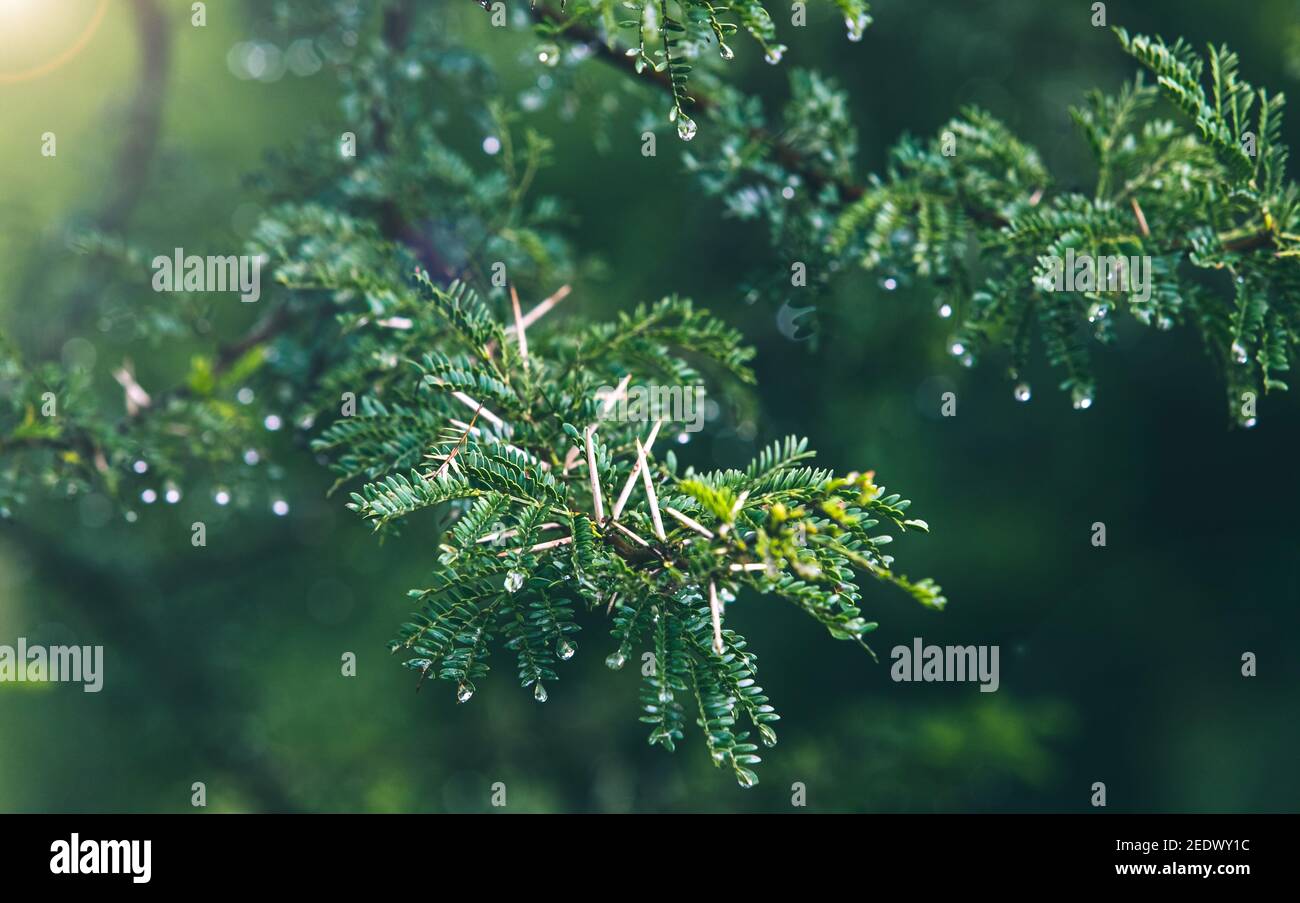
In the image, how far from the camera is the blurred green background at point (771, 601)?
3.83 m

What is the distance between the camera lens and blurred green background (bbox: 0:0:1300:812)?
3828mm

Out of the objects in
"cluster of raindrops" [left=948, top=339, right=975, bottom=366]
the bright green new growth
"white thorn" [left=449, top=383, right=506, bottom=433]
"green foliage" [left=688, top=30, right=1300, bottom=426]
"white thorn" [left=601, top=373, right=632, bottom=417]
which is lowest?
the bright green new growth

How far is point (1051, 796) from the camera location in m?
4.83

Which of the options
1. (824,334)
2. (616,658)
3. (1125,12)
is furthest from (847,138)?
(1125,12)

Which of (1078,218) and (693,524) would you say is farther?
(1078,218)

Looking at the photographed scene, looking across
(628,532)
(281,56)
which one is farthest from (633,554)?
(281,56)

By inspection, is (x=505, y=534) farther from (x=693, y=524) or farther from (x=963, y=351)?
(x=963, y=351)

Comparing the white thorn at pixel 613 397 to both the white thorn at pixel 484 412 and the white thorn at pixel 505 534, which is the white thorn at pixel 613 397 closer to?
the white thorn at pixel 484 412

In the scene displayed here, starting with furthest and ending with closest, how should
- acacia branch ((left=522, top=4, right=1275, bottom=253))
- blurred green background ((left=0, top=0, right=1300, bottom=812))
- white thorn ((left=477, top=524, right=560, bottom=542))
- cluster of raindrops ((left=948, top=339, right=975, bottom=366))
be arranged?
blurred green background ((left=0, top=0, right=1300, bottom=812))
acacia branch ((left=522, top=4, right=1275, bottom=253))
cluster of raindrops ((left=948, top=339, right=975, bottom=366))
white thorn ((left=477, top=524, right=560, bottom=542))

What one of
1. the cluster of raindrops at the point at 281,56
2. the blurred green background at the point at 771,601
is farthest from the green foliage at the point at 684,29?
the blurred green background at the point at 771,601

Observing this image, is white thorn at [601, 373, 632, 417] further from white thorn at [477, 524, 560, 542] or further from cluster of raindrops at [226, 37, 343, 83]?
cluster of raindrops at [226, 37, 343, 83]

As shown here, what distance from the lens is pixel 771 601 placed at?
473 cm

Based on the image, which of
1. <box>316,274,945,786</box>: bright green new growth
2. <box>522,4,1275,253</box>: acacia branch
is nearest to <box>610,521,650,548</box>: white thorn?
<box>316,274,945,786</box>: bright green new growth

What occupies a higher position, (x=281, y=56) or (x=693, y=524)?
(x=281, y=56)
